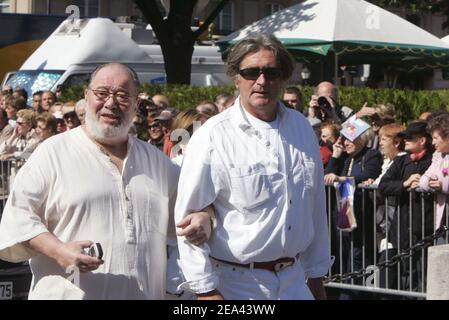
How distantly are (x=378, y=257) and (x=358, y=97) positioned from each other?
30.6 ft

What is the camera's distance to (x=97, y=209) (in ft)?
16.9

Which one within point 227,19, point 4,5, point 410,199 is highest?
point 410,199

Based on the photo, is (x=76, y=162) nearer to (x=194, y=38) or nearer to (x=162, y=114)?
(x=162, y=114)

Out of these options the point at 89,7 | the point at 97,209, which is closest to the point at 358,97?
the point at 97,209

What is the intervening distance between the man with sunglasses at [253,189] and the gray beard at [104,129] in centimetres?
34

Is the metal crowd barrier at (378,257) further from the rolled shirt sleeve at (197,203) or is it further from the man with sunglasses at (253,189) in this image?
the rolled shirt sleeve at (197,203)

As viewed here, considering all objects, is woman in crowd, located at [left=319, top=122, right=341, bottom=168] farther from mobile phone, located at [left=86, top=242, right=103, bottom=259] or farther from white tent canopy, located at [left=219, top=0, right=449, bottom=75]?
white tent canopy, located at [left=219, top=0, right=449, bottom=75]

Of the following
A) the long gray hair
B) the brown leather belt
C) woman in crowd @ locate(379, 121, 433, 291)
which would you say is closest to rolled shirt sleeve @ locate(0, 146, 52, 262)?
the brown leather belt

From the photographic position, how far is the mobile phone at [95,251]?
4912mm

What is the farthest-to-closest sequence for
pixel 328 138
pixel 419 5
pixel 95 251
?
pixel 419 5, pixel 328 138, pixel 95 251

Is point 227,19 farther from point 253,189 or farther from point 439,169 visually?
point 253,189

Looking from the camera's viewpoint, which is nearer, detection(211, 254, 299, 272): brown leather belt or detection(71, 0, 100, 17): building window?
detection(211, 254, 299, 272): brown leather belt

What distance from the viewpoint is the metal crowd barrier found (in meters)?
8.99
